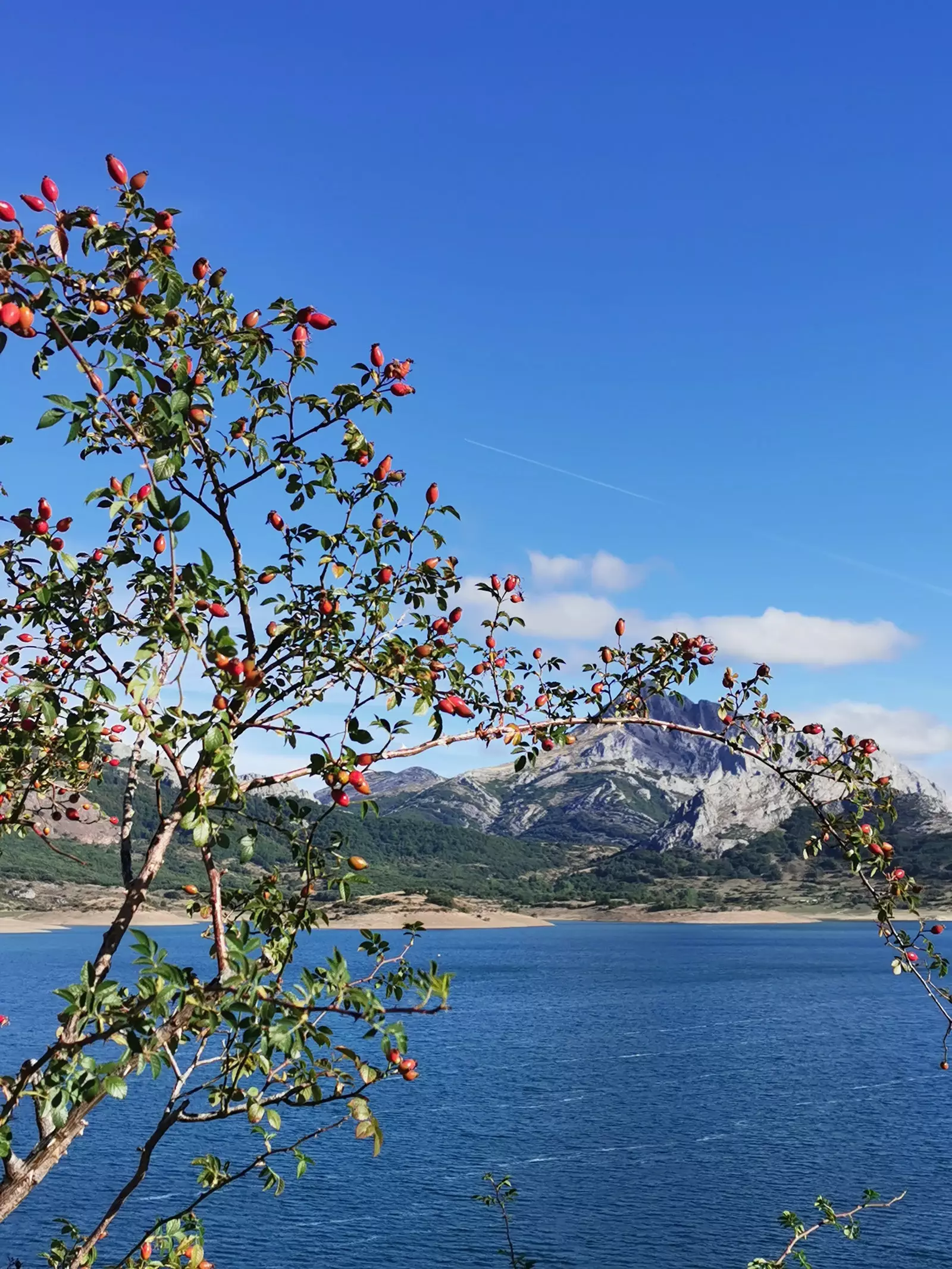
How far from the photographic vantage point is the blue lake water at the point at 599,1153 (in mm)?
41375

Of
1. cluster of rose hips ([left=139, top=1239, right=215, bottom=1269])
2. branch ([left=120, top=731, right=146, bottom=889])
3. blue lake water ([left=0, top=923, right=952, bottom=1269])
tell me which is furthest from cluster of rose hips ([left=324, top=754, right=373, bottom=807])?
blue lake water ([left=0, top=923, right=952, bottom=1269])

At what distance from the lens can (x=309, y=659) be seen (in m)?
7.17

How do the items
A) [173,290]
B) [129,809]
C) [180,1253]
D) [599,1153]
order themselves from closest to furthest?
1. [173,290]
2. [129,809]
3. [180,1253]
4. [599,1153]

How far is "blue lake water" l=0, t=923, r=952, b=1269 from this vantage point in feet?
136

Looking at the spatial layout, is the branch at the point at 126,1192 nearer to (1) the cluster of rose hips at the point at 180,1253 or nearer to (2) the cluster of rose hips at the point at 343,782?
(1) the cluster of rose hips at the point at 180,1253

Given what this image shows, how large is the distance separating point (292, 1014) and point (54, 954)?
595 feet

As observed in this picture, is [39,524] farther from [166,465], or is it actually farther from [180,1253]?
[180,1253]

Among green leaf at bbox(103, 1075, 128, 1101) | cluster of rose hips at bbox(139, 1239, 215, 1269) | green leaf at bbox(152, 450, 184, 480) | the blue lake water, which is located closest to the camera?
green leaf at bbox(103, 1075, 128, 1101)

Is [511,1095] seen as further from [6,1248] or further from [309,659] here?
[309,659]

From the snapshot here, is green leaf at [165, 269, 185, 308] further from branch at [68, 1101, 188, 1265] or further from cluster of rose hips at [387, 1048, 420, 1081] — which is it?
branch at [68, 1101, 188, 1265]

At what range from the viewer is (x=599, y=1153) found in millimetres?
55281

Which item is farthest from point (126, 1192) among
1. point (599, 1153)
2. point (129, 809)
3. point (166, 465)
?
point (599, 1153)

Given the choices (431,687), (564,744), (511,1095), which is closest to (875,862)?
(564,744)

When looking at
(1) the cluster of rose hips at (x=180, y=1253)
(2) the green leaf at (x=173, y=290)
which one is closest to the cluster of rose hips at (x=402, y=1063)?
(1) the cluster of rose hips at (x=180, y=1253)
